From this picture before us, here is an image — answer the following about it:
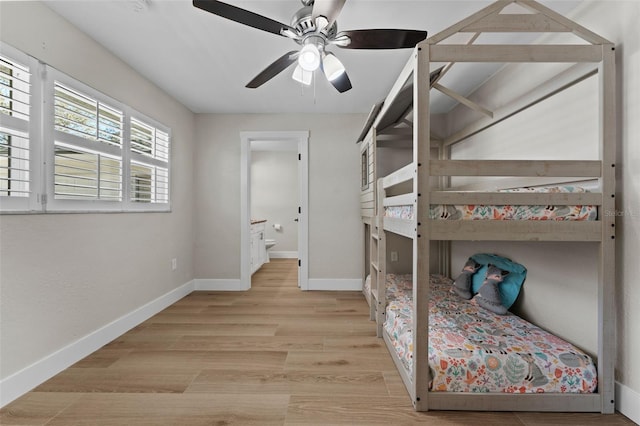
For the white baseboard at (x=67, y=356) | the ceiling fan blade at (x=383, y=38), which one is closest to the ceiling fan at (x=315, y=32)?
the ceiling fan blade at (x=383, y=38)

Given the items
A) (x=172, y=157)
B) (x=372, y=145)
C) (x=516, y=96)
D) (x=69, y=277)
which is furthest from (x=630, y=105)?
(x=172, y=157)

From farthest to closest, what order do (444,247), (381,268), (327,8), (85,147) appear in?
(444,247)
(381,268)
(85,147)
(327,8)

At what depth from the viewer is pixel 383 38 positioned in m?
1.62

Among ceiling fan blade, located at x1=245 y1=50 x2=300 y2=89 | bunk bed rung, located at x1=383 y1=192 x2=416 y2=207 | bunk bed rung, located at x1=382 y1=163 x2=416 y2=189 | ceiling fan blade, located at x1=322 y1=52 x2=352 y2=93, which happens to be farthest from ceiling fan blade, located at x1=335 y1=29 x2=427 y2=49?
bunk bed rung, located at x1=383 y1=192 x2=416 y2=207

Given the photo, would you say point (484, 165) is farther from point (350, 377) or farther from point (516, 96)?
point (350, 377)

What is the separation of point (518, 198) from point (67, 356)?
285 centimetres

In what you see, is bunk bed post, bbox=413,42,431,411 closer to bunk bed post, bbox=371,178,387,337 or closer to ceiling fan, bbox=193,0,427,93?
ceiling fan, bbox=193,0,427,93

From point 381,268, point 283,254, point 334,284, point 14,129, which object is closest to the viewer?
point 14,129

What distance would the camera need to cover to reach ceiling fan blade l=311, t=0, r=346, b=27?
1320 millimetres

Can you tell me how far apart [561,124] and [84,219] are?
10.7ft

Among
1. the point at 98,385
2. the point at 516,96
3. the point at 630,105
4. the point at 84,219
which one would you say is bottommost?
the point at 98,385

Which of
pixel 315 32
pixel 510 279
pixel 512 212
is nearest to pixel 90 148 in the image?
pixel 315 32

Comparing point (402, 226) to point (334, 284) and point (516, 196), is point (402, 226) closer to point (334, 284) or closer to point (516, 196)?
point (516, 196)

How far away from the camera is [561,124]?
6.12 ft
